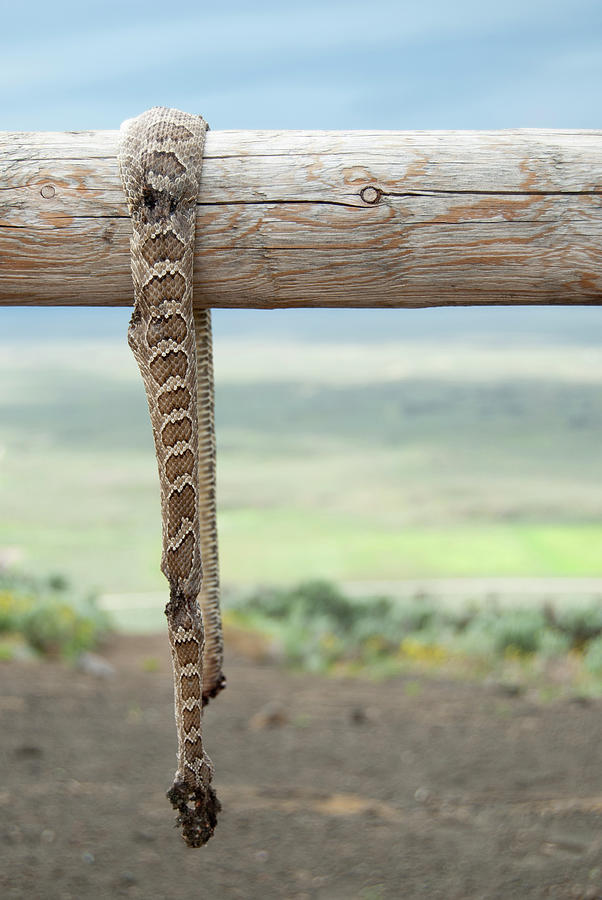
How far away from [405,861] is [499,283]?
141 inches

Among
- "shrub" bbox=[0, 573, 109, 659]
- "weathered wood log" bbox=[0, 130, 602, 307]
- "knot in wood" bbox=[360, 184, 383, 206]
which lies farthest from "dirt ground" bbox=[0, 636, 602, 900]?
"knot in wood" bbox=[360, 184, 383, 206]

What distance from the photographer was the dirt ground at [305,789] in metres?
5.41

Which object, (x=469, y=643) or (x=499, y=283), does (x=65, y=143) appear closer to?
(x=499, y=283)

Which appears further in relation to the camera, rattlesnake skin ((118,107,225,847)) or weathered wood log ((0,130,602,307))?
weathered wood log ((0,130,602,307))

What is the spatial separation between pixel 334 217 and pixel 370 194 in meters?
0.14

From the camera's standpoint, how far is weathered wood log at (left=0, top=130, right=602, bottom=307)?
3.35 meters

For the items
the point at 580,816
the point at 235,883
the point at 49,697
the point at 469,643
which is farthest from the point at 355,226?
the point at 469,643

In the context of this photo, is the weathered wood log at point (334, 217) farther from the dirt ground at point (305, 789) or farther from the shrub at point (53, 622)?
the shrub at point (53, 622)

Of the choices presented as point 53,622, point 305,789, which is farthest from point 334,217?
point 53,622

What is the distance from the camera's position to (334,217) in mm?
3354

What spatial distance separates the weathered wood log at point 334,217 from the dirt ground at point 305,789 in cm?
337

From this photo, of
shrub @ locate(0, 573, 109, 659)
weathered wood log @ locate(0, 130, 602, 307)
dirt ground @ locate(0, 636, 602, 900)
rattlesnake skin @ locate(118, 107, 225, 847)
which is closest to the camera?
rattlesnake skin @ locate(118, 107, 225, 847)

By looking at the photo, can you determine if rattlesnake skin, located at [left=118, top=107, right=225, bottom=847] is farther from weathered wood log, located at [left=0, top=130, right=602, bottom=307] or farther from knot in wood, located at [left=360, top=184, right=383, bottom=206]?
knot in wood, located at [left=360, top=184, right=383, bottom=206]

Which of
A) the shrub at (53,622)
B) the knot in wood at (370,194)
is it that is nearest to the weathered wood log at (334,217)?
the knot in wood at (370,194)
